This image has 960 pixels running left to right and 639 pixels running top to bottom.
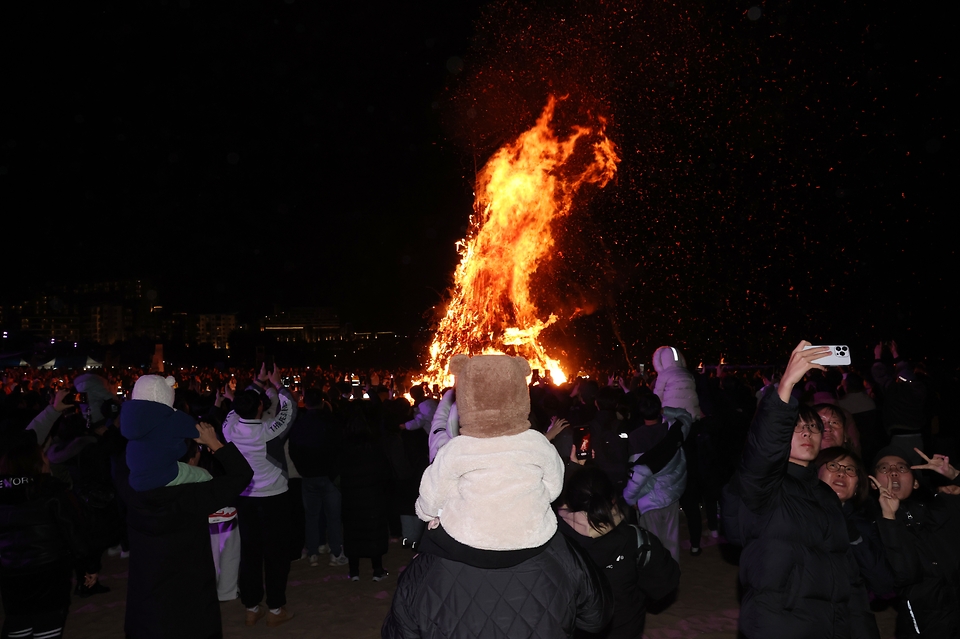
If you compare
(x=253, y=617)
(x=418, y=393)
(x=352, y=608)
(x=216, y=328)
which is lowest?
(x=216, y=328)

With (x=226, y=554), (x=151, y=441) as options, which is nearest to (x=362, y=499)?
(x=226, y=554)

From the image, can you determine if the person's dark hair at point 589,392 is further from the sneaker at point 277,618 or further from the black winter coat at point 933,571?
the black winter coat at point 933,571

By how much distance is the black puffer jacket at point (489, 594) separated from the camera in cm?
226

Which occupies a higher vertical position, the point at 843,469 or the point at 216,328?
the point at 843,469

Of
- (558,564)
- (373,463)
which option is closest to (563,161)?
(373,463)

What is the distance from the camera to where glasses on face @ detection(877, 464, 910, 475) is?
147 inches

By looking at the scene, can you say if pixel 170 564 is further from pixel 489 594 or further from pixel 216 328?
pixel 216 328

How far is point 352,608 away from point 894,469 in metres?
4.78

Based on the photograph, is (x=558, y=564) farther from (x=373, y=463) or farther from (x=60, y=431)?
(x=60, y=431)

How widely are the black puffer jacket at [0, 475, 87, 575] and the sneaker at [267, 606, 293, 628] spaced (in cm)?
199

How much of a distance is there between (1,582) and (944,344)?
31849mm

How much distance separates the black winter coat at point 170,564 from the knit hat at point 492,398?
6.94ft

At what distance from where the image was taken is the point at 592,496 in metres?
3.40

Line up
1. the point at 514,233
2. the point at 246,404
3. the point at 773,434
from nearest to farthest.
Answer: the point at 773,434, the point at 246,404, the point at 514,233
